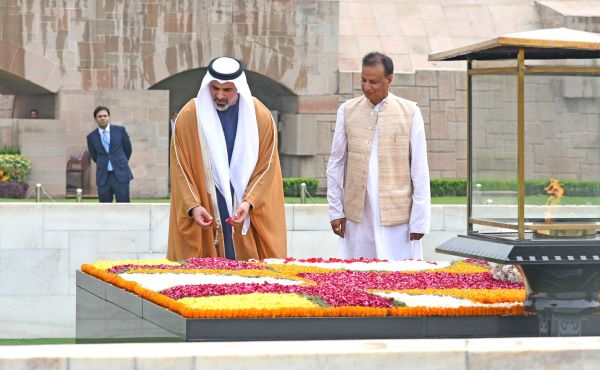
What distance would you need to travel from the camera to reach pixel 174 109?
2569 cm

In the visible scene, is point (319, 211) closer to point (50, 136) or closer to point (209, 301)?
point (209, 301)

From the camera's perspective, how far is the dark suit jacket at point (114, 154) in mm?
15828

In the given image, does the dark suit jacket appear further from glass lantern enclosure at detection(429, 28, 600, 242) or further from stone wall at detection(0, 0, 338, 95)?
glass lantern enclosure at detection(429, 28, 600, 242)

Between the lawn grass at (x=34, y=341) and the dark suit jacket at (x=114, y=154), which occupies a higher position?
the dark suit jacket at (x=114, y=154)

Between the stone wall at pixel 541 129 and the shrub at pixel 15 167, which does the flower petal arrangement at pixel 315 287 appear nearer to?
the stone wall at pixel 541 129

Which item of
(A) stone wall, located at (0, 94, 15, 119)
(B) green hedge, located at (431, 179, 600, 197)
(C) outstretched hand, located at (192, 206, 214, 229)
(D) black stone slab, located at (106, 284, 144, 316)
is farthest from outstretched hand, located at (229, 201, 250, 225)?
(A) stone wall, located at (0, 94, 15, 119)

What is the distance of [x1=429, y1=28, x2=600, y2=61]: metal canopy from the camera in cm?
584

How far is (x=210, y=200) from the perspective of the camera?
8.53 metres

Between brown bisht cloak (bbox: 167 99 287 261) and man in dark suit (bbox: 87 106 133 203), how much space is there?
7163mm

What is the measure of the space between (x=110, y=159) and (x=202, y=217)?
7.97 meters

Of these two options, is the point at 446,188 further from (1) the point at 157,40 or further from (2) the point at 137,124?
(1) the point at 157,40

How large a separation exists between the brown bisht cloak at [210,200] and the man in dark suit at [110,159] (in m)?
7.16

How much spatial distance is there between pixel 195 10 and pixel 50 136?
3315mm

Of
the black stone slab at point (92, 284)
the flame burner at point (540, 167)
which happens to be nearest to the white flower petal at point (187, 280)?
the black stone slab at point (92, 284)
